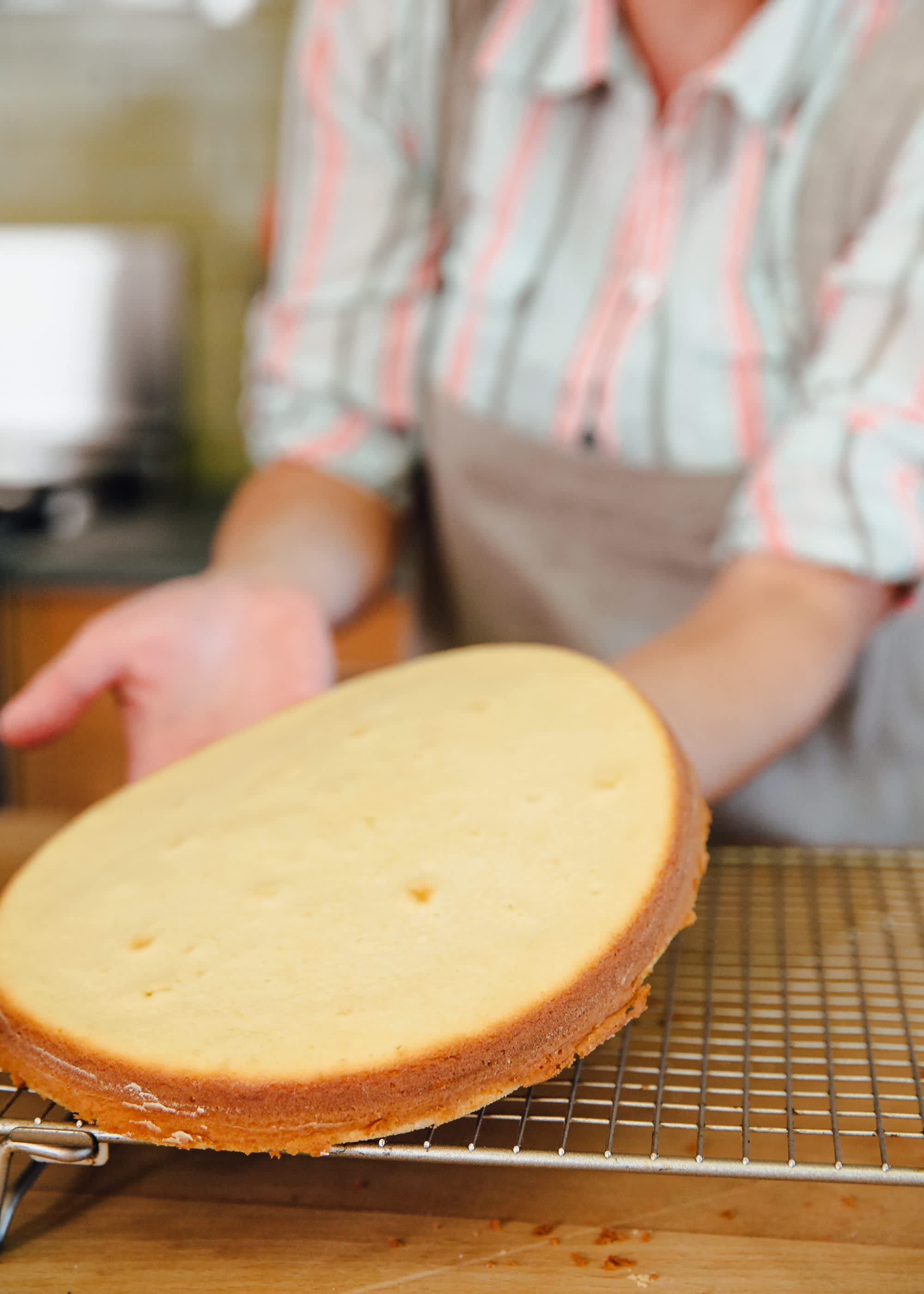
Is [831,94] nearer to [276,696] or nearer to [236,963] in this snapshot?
[276,696]

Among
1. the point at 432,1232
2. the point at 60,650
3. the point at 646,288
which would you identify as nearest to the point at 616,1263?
the point at 432,1232

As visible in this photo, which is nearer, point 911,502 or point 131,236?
point 911,502

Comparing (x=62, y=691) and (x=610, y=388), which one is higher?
(x=610, y=388)

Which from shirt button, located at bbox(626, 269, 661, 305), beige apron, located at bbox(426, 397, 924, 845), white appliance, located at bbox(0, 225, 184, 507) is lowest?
white appliance, located at bbox(0, 225, 184, 507)

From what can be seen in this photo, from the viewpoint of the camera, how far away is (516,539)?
1.07 m

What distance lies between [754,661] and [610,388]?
1.05 feet

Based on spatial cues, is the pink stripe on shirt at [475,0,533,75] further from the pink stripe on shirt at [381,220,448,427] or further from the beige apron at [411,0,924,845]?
the pink stripe on shirt at [381,220,448,427]

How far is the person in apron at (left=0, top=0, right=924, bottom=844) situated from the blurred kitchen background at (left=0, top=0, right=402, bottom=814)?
1.28 meters

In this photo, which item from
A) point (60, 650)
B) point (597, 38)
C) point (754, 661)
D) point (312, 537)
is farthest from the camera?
point (60, 650)

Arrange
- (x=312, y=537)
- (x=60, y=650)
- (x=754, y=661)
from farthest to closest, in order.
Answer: (x=60, y=650) < (x=312, y=537) < (x=754, y=661)

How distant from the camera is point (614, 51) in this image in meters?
0.98

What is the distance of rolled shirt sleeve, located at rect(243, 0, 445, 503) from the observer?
1.08 metres

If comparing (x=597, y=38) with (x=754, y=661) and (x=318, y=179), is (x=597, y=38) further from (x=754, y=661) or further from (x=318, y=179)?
(x=754, y=661)

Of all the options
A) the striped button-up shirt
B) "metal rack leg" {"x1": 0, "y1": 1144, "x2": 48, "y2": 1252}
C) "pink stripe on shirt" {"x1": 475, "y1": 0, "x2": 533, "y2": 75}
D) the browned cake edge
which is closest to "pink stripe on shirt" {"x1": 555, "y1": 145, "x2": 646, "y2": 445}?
the striped button-up shirt
